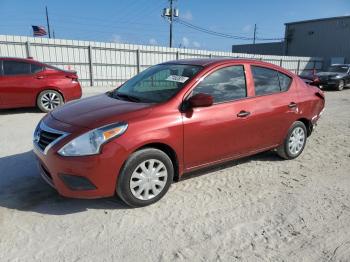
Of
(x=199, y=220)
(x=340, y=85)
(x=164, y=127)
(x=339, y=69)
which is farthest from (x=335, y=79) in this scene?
(x=199, y=220)

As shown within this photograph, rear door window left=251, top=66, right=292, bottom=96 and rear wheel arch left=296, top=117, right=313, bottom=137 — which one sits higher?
rear door window left=251, top=66, right=292, bottom=96

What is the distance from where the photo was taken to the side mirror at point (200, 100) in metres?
3.80

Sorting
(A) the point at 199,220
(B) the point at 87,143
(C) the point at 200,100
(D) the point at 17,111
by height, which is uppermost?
(C) the point at 200,100

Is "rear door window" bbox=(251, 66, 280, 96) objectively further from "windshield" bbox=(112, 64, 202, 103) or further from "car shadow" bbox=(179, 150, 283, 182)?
"car shadow" bbox=(179, 150, 283, 182)

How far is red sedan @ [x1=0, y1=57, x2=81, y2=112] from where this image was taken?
27.4 feet

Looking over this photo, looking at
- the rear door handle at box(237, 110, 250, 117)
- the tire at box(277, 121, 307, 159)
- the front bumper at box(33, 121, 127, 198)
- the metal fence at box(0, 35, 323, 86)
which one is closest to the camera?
the front bumper at box(33, 121, 127, 198)

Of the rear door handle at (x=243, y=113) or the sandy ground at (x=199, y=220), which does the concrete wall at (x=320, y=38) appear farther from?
the sandy ground at (x=199, y=220)

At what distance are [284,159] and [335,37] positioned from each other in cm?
3395

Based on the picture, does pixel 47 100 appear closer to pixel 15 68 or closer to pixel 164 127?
pixel 15 68

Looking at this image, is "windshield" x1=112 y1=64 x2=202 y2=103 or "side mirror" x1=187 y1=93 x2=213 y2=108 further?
"windshield" x1=112 y1=64 x2=202 y2=103

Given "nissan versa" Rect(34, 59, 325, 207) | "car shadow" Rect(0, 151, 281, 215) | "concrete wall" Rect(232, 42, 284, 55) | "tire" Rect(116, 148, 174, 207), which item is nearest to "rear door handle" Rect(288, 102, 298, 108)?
"nissan versa" Rect(34, 59, 325, 207)

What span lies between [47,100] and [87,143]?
A: 622cm

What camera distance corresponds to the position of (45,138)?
361cm

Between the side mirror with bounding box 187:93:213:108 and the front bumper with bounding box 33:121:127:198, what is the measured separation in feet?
3.25
